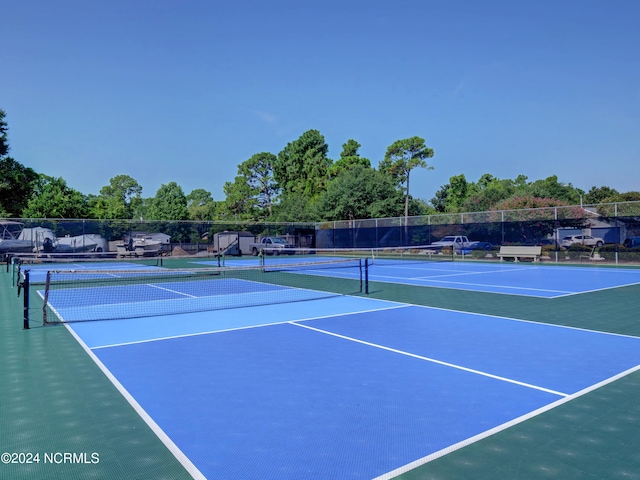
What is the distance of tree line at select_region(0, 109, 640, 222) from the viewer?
3769 cm

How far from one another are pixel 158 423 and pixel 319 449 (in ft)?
4.62

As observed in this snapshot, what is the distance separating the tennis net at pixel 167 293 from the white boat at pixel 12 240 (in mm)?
Result: 11404

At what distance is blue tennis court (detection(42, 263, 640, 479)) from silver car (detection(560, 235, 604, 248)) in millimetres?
17873

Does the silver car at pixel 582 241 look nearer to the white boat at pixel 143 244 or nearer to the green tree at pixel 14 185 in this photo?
the white boat at pixel 143 244

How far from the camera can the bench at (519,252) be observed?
23.6 meters

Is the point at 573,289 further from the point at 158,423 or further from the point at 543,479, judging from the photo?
the point at 158,423

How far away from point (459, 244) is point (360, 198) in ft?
54.5

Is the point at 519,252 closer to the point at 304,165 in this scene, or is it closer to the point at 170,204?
the point at 304,165

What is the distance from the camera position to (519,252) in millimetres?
24297

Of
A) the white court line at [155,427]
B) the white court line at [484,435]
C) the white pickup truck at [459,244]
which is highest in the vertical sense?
the white pickup truck at [459,244]

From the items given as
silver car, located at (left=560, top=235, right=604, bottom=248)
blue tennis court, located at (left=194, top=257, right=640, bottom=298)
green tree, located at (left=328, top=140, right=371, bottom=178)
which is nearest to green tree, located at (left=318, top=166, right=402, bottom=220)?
green tree, located at (left=328, top=140, right=371, bottom=178)

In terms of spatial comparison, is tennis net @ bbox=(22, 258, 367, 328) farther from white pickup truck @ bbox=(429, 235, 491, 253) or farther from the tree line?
the tree line

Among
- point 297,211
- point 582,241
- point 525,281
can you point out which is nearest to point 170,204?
point 297,211

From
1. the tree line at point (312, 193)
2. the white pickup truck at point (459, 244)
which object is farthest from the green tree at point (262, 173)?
the white pickup truck at point (459, 244)
